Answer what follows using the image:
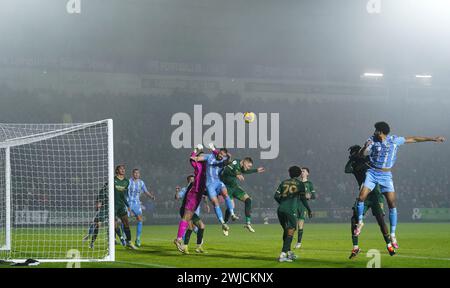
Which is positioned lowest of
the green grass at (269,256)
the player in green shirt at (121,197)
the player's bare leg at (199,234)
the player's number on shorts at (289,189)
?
the green grass at (269,256)

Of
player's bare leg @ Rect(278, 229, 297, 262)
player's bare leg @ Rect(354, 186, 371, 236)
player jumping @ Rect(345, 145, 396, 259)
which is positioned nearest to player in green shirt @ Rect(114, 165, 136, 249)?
player's bare leg @ Rect(278, 229, 297, 262)

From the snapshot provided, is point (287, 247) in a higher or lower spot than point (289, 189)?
lower

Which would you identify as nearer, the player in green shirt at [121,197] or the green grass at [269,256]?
the green grass at [269,256]

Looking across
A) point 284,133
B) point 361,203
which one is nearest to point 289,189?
point 361,203

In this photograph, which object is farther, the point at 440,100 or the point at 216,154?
the point at 440,100

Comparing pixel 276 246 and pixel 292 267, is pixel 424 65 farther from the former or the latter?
pixel 292 267

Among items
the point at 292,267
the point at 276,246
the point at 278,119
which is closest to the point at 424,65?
the point at 278,119

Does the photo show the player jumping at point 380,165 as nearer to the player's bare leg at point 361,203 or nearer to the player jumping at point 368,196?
the player's bare leg at point 361,203

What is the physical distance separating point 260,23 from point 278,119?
6.15 m

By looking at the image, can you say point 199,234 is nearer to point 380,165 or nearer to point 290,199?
point 290,199

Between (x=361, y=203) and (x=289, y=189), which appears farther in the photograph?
(x=361, y=203)

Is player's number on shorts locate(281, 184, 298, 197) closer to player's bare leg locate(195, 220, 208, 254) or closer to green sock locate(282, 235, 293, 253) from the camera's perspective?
green sock locate(282, 235, 293, 253)

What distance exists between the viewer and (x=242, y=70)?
1907 inches

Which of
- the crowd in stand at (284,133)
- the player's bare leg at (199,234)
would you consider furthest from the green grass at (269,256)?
the crowd in stand at (284,133)
